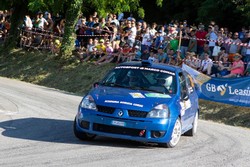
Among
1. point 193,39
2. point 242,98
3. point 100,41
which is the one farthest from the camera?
point 100,41

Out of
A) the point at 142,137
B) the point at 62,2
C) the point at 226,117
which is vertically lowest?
the point at 226,117

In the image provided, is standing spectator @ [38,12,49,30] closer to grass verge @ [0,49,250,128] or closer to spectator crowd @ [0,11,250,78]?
spectator crowd @ [0,11,250,78]

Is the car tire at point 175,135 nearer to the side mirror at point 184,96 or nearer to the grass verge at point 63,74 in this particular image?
the side mirror at point 184,96

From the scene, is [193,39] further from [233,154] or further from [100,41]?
[233,154]

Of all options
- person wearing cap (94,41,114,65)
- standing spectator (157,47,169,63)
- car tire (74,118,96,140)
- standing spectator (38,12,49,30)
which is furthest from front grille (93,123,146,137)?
standing spectator (38,12,49,30)

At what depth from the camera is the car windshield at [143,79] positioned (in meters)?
11.4

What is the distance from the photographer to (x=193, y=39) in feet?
70.4

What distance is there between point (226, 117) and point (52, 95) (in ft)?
19.8

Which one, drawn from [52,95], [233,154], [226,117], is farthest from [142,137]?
A: [52,95]

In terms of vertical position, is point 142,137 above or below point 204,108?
above

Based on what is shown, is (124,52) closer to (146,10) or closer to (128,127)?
(128,127)

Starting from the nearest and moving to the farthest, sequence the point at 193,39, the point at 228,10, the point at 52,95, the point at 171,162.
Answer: the point at 171,162 < the point at 52,95 < the point at 193,39 < the point at 228,10

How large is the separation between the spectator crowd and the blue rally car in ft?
25.1

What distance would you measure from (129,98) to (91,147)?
1.15m
